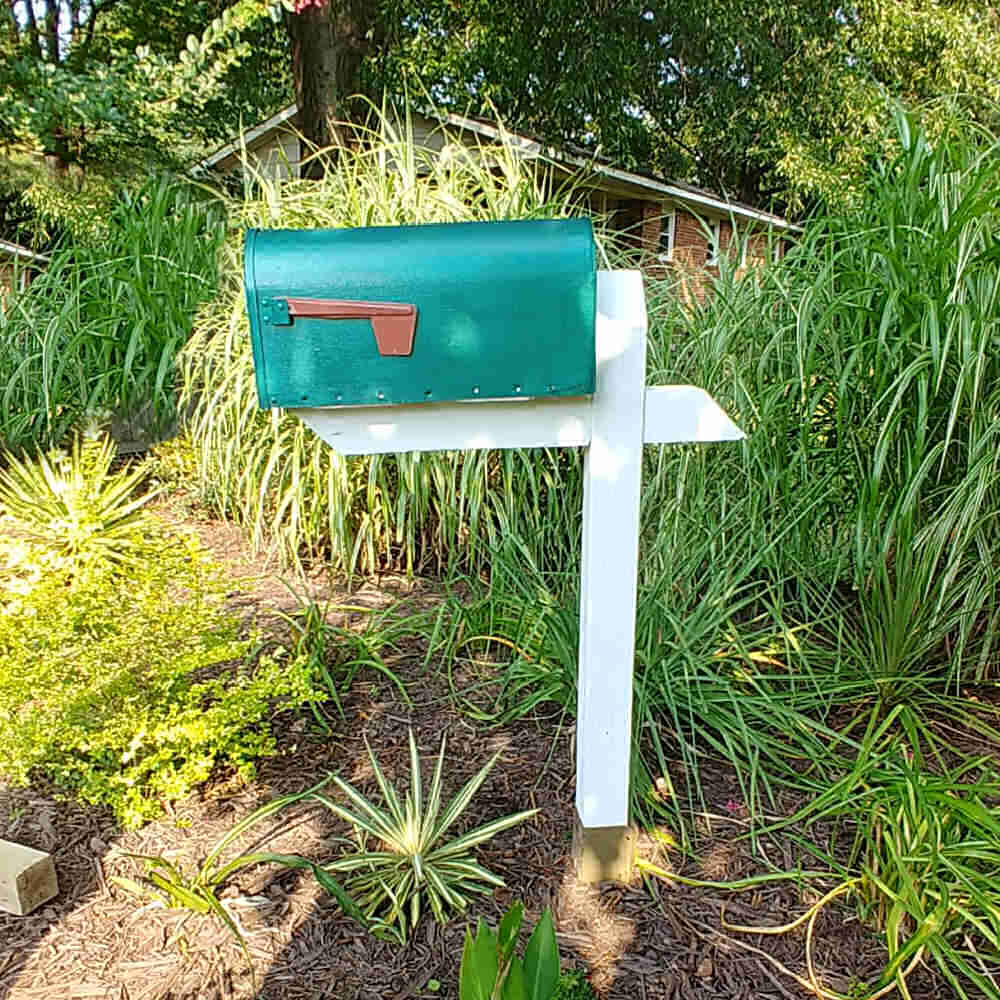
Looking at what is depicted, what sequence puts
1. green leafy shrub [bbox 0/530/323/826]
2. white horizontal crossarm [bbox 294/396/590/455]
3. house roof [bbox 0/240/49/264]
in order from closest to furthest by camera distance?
white horizontal crossarm [bbox 294/396/590/455]
green leafy shrub [bbox 0/530/323/826]
house roof [bbox 0/240/49/264]

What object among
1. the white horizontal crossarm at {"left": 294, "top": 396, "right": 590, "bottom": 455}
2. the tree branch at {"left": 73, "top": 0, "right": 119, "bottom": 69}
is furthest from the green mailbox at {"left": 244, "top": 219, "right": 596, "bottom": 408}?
the tree branch at {"left": 73, "top": 0, "right": 119, "bottom": 69}

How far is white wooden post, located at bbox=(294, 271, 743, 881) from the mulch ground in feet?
1.13

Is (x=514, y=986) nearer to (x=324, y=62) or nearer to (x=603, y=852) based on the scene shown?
(x=603, y=852)

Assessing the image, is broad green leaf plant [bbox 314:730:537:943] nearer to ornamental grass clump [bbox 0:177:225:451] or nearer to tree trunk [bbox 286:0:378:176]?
ornamental grass clump [bbox 0:177:225:451]

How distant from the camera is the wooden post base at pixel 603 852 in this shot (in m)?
1.81

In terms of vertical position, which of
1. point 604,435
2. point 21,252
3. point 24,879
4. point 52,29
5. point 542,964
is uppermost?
point 52,29

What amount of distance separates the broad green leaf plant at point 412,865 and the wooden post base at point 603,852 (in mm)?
135

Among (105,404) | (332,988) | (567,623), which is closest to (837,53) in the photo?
(105,404)

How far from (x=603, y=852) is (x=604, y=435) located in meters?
0.89

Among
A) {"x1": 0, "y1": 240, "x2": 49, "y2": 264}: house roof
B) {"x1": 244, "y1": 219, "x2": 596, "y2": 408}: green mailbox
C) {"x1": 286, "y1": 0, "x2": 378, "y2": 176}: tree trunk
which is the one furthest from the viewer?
{"x1": 286, "y1": 0, "x2": 378, "y2": 176}: tree trunk

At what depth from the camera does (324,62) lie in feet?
24.1

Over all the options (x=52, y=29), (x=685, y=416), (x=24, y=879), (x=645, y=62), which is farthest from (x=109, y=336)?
(x=645, y=62)

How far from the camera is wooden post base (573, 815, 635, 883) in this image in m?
1.81

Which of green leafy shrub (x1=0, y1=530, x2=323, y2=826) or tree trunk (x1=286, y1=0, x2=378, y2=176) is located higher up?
tree trunk (x1=286, y1=0, x2=378, y2=176)
